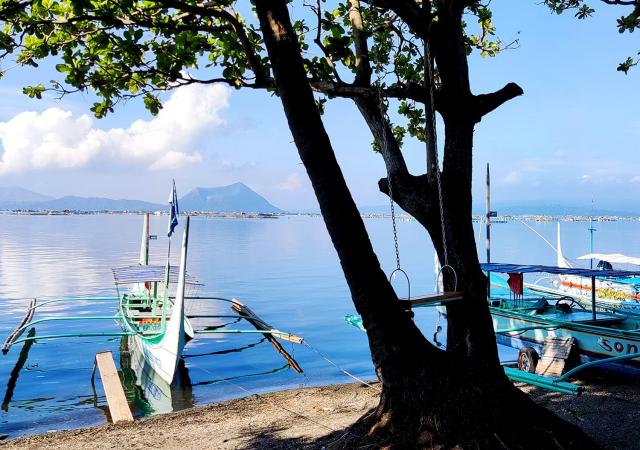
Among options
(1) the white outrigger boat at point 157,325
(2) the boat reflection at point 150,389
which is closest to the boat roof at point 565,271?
(1) the white outrigger boat at point 157,325

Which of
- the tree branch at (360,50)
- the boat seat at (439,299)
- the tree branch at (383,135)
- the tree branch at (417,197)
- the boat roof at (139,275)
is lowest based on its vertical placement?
the boat roof at (139,275)

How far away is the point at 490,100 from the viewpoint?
6770 millimetres

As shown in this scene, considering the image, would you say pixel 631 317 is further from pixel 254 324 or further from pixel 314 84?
pixel 254 324

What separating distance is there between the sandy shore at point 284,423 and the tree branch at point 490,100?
4.16 m

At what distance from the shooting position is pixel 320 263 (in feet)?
183

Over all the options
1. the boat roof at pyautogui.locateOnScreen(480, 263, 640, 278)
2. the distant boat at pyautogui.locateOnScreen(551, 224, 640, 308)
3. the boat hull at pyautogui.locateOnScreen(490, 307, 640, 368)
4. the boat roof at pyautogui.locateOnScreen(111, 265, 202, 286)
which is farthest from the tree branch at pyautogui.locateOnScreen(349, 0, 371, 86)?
the distant boat at pyautogui.locateOnScreen(551, 224, 640, 308)

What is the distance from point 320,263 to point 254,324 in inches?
1298

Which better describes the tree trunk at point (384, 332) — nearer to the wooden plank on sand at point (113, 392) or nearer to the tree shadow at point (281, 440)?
the tree shadow at point (281, 440)

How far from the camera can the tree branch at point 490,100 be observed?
671 centimetres

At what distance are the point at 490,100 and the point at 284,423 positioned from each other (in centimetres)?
571

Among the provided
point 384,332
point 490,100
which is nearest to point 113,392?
point 384,332

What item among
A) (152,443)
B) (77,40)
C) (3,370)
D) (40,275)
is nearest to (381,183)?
(77,40)

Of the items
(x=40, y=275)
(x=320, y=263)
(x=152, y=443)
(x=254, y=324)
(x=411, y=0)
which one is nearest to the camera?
(x=411, y=0)

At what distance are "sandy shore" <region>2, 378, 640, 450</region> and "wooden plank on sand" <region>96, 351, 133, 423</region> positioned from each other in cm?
64
